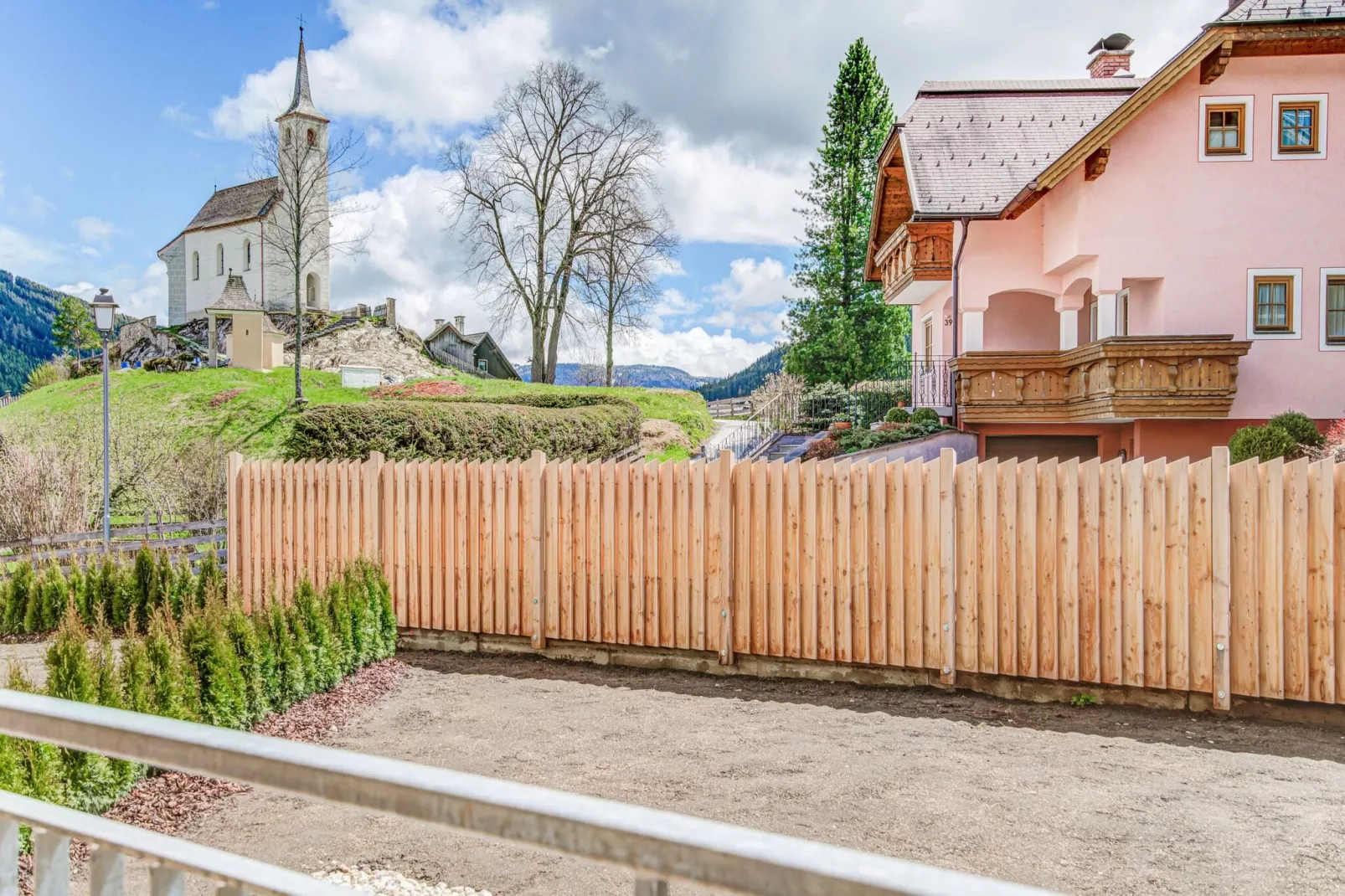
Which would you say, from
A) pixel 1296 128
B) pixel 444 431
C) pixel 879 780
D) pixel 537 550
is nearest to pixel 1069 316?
pixel 1296 128

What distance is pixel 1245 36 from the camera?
591 inches

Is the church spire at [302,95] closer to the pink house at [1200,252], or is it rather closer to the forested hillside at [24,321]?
the forested hillside at [24,321]

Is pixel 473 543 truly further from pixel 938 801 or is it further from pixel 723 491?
pixel 938 801

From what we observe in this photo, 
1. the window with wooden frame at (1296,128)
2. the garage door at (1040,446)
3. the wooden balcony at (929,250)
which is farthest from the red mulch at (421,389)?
the window with wooden frame at (1296,128)

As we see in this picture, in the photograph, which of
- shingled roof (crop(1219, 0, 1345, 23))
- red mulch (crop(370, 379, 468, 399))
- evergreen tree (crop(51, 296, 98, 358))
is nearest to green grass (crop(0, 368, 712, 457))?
red mulch (crop(370, 379, 468, 399))

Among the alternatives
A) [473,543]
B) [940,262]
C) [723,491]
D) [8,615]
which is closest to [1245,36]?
[940,262]

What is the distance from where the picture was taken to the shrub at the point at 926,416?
Answer: 18.7 meters

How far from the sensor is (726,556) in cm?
794

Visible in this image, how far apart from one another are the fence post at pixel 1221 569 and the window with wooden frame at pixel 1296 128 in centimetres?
1280

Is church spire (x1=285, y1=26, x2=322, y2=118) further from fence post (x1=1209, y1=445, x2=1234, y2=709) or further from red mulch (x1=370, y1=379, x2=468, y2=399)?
fence post (x1=1209, y1=445, x2=1234, y2=709)

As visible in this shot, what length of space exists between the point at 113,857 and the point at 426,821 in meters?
0.77

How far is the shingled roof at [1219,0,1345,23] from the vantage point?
48.7ft

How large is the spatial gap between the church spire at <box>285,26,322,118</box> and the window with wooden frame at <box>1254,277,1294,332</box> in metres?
58.9

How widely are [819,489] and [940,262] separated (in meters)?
14.1
